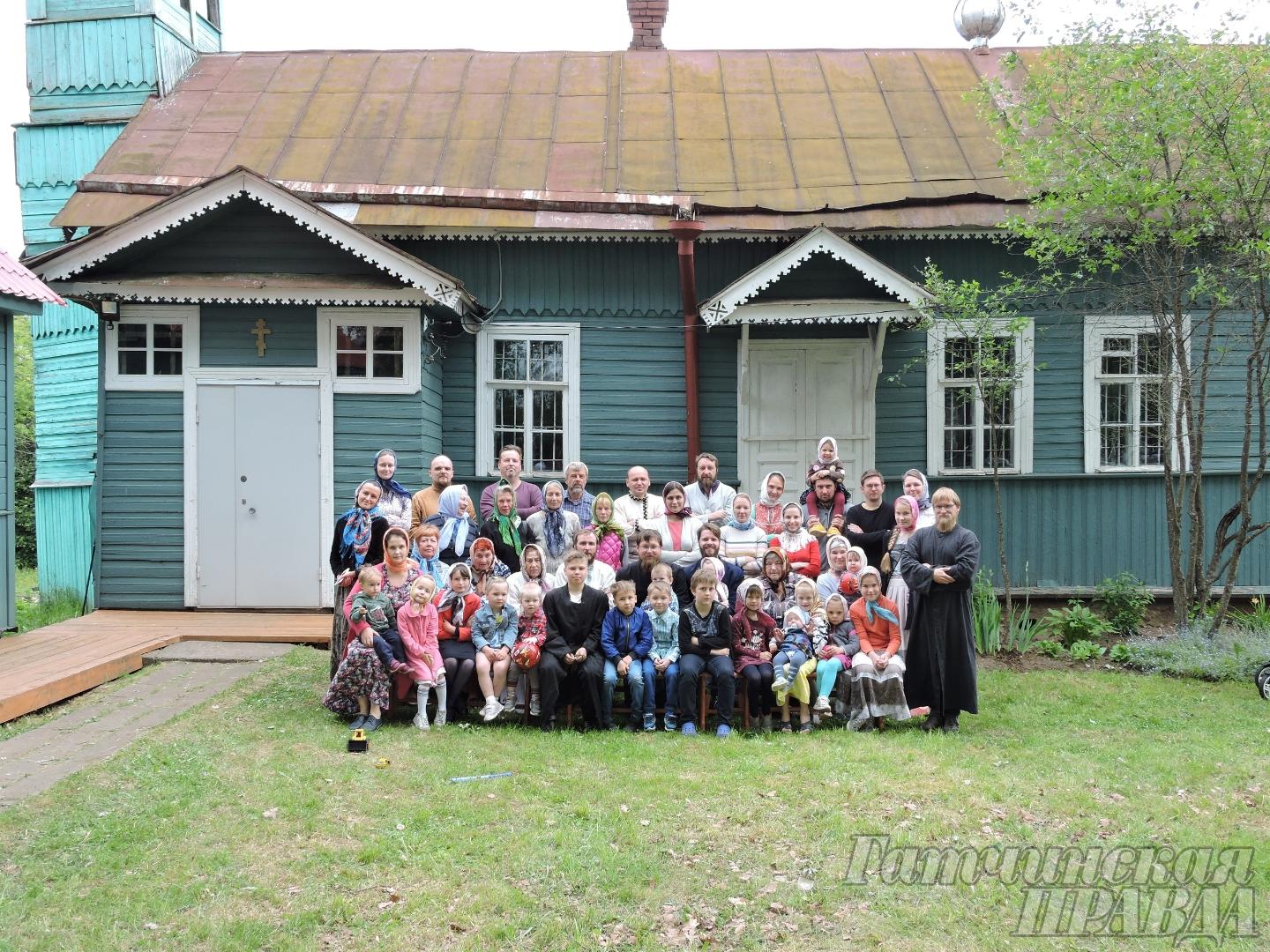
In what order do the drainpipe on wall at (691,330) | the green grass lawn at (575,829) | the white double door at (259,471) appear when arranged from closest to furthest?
the green grass lawn at (575,829) < the white double door at (259,471) < the drainpipe on wall at (691,330)

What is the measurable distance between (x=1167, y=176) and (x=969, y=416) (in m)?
3.08

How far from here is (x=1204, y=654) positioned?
8.76 meters

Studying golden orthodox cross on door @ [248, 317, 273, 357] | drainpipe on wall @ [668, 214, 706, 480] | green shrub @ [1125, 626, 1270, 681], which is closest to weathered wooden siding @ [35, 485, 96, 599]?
golden orthodox cross on door @ [248, 317, 273, 357]

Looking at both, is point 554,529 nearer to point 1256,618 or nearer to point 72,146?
point 1256,618

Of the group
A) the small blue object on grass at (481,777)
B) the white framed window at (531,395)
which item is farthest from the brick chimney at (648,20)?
the small blue object on grass at (481,777)

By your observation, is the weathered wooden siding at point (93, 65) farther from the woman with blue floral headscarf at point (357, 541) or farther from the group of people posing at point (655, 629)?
the group of people posing at point (655, 629)

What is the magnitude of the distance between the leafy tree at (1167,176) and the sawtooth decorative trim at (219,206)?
541cm

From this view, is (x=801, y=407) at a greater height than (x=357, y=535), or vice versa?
(x=801, y=407)

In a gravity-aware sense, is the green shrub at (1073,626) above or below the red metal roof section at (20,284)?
below

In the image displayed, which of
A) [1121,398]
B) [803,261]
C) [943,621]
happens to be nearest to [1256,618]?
[1121,398]

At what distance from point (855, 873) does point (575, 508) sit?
399 cm

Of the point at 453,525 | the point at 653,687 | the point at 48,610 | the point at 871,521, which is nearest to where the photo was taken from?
the point at 653,687

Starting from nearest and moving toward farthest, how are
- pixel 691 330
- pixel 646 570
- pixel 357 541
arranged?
pixel 646 570 < pixel 357 541 < pixel 691 330

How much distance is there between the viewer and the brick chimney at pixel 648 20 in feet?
46.5
